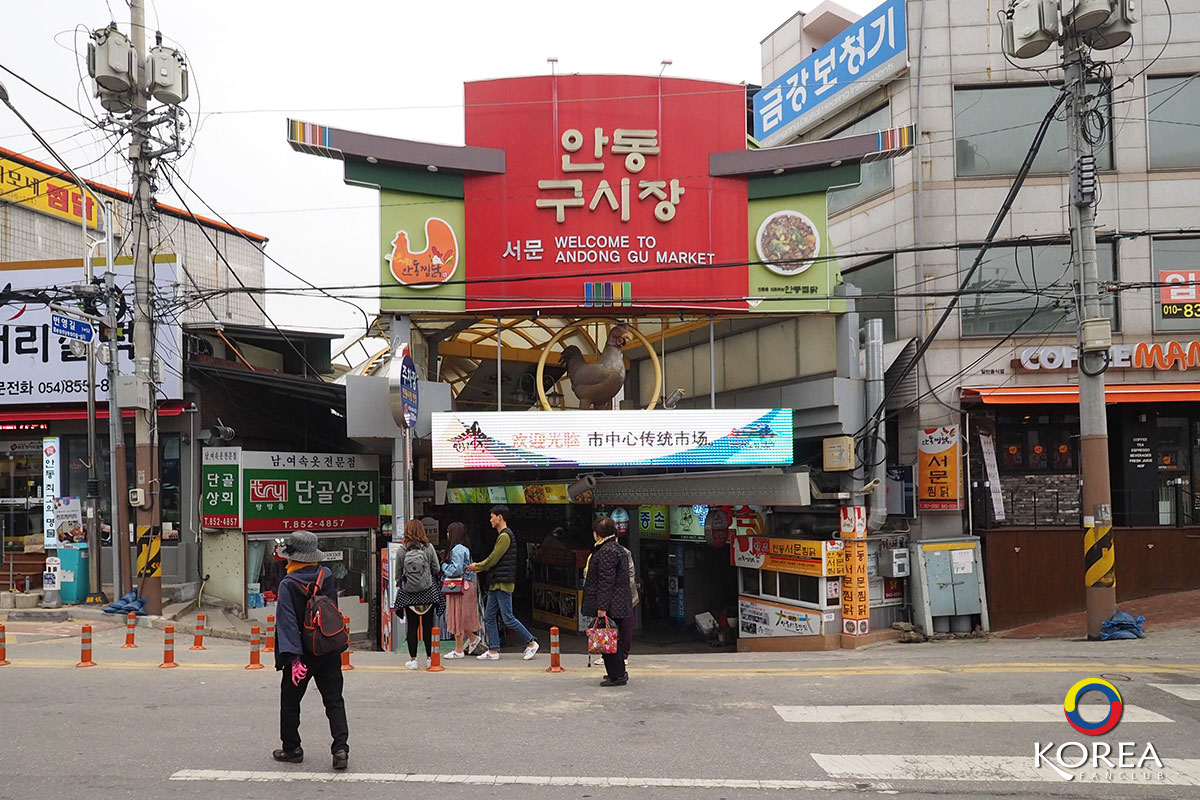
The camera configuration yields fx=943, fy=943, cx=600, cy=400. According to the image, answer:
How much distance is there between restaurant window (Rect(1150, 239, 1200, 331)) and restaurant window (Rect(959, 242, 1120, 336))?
752 mm

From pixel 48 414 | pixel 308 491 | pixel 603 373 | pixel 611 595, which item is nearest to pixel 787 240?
pixel 603 373

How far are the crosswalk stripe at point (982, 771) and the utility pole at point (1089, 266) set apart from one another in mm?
6890

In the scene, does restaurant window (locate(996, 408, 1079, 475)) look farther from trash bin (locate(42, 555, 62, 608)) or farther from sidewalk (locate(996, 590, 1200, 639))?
trash bin (locate(42, 555, 62, 608))

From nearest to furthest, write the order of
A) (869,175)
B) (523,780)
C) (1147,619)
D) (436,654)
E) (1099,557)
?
(523,780)
(436,654)
(1099,557)
(1147,619)
(869,175)

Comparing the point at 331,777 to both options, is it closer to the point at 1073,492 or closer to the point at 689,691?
the point at 689,691

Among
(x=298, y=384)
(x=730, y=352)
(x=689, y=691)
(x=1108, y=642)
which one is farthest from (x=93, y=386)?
(x=1108, y=642)

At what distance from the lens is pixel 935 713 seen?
8.27 m

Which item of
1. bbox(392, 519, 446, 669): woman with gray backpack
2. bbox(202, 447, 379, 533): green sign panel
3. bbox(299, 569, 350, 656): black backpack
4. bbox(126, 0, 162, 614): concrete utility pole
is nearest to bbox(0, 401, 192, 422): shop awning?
bbox(202, 447, 379, 533): green sign panel

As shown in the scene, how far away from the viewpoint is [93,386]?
17.7 metres

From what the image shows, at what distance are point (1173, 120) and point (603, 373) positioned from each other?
11.6 meters

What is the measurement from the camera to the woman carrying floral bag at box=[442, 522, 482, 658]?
11.7 meters

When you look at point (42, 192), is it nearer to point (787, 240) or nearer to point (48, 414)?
point (48, 414)

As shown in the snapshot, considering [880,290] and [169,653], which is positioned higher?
[880,290]

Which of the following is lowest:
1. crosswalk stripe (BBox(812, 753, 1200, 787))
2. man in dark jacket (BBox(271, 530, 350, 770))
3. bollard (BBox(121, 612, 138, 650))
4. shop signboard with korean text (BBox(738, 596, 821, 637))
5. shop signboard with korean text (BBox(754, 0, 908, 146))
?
shop signboard with korean text (BBox(738, 596, 821, 637))
